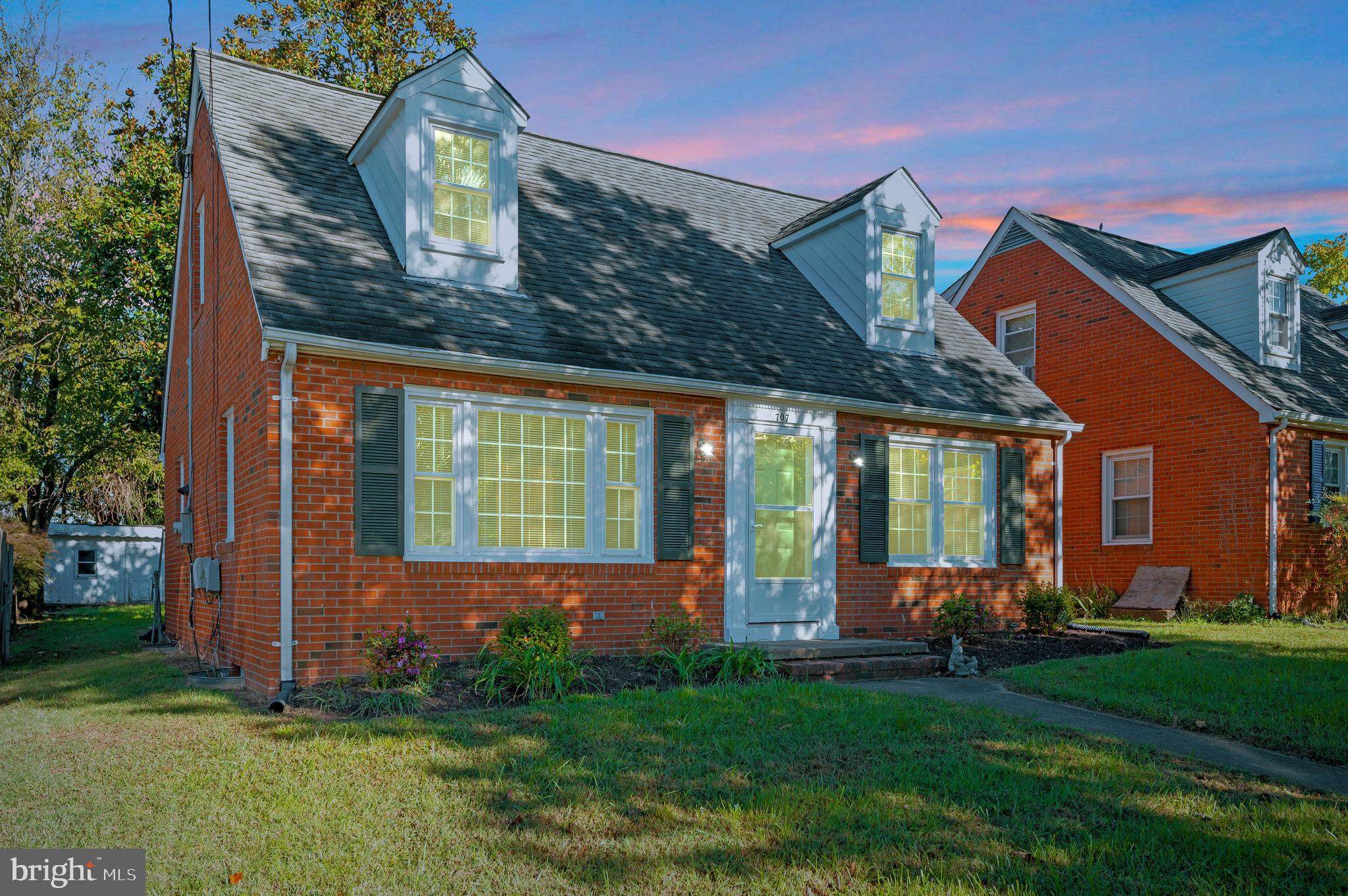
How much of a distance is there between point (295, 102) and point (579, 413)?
5828 millimetres

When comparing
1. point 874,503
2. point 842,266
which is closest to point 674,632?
point 874,503

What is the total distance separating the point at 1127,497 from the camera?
16.5m

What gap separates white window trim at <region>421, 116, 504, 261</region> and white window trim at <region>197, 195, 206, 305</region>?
4.19 meters

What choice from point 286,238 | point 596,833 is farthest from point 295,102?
point 596,833

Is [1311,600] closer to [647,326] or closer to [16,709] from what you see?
[647,326]

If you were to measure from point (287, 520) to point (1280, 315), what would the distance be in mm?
16048

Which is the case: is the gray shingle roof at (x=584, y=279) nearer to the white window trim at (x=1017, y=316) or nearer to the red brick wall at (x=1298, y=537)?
the white window trim at (x=1017, y=316)

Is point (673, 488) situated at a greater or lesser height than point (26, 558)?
greater

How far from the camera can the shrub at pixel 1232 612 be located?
45.9 feet

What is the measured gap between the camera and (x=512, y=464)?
9.44 m

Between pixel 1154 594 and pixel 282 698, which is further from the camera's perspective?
pixel 1154 594

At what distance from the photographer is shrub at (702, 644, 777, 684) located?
887cm

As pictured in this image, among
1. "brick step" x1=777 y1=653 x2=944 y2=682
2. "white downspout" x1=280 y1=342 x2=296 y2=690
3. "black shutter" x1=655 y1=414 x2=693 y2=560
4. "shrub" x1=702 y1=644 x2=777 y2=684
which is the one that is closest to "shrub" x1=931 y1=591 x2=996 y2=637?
"brick step" x1=777 y1=653 x2=944 y2=682

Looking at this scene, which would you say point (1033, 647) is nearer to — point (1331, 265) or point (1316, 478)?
point (1316, 478)
